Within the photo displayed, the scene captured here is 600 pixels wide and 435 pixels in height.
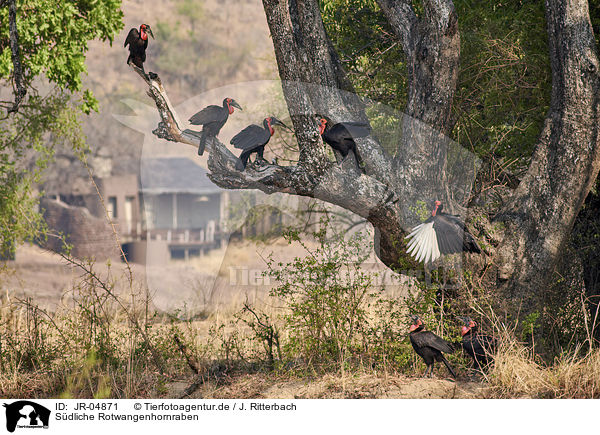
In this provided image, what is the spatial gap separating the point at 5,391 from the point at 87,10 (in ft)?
16.1

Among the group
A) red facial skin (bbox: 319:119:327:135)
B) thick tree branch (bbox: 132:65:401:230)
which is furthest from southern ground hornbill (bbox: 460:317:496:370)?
red facial skin (bbox: 319:119:327:135)

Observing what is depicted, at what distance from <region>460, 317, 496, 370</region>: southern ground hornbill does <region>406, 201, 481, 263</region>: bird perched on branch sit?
73cm

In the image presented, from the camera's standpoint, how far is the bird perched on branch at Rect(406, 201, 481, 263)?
6094 mm

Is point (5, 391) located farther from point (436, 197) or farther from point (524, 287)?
point (524, 287)

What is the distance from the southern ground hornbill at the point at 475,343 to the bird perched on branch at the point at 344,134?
6.90 feet

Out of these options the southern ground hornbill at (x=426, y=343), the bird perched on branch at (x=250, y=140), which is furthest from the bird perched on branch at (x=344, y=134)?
the southern ground hornbill at (x=426, y=343)

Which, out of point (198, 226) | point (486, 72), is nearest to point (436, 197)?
point (486, 72)

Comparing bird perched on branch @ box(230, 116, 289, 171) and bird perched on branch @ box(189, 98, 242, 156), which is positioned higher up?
bird perched on branch @ box(189, 98, 242, 156)

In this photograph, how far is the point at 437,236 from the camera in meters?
6.12

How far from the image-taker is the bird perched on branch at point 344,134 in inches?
262

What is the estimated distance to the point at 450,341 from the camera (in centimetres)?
662
